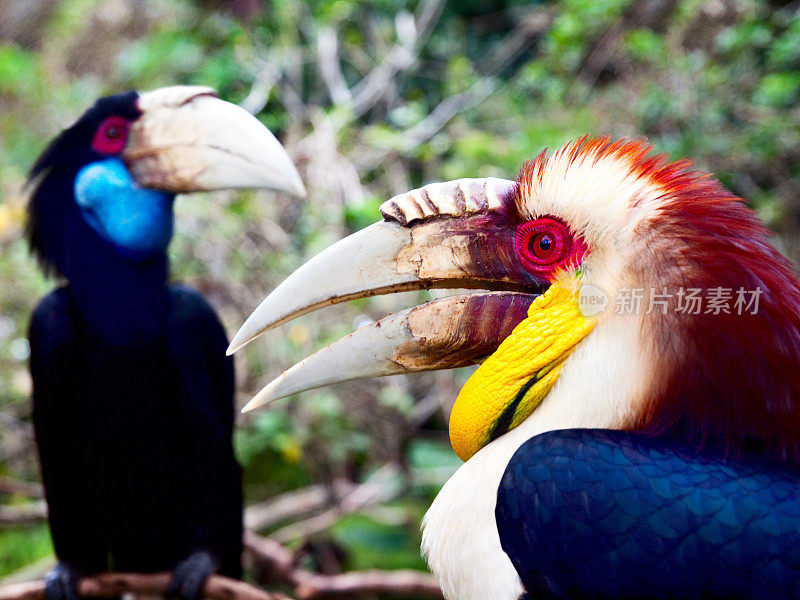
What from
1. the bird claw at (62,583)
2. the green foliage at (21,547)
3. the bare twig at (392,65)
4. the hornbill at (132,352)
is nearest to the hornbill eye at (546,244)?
the hornbill at (132,352)

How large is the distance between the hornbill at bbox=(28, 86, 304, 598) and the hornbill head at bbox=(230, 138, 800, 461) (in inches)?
33.0

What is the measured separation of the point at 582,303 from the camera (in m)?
1.40

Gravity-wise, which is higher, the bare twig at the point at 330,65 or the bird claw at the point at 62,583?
the bare twig at the point at 330,65

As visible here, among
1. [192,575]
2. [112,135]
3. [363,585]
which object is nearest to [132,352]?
[112,135]

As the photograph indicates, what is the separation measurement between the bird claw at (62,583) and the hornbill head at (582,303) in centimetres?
A: 162

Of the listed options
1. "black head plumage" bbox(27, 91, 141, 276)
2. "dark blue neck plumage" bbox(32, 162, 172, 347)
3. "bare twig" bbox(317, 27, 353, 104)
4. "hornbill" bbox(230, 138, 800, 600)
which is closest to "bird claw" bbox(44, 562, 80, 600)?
"dark blue neck plumage" bbox(32, 162, 172, 347)

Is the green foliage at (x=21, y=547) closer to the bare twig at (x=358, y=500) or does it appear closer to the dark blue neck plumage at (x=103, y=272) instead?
the bare twig at (x=358, y=500)

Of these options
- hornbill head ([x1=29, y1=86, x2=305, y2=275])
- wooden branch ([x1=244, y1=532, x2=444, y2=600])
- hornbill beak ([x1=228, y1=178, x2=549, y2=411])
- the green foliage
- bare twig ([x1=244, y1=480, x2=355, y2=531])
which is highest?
hornbill head ([x1=29, y1=86, x2=305, y2=275])

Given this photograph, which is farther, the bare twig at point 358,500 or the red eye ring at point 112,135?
the bare twig at point 358,500

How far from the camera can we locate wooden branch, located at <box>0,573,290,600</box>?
2.32 metres

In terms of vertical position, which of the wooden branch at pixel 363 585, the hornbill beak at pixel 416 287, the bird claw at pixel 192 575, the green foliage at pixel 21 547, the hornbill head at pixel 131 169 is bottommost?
the green foliage at pixel 21 547

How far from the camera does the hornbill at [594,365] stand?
49.4 inches

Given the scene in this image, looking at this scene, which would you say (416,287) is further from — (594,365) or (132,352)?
(132,352)

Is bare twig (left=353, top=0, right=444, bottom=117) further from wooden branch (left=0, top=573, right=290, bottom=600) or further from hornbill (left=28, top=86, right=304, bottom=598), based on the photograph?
wooden branch (left=0, top=573, right=290, bottom=600)
